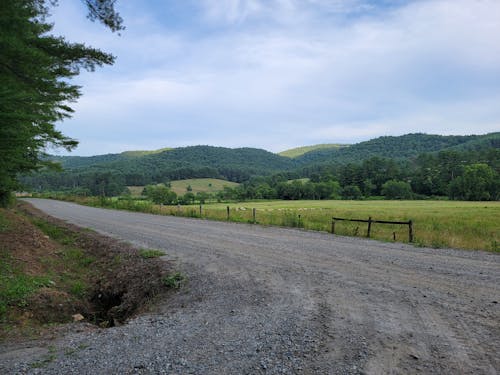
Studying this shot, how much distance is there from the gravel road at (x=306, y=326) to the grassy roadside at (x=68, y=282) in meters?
1.02

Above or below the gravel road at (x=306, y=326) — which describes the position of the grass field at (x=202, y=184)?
above

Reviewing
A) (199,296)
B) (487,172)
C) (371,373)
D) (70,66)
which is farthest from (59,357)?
(487,172)

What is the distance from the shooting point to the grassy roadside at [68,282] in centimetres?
622

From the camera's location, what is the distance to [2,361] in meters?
4.11

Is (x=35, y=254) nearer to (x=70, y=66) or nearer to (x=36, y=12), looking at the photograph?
(x=70, y=66)

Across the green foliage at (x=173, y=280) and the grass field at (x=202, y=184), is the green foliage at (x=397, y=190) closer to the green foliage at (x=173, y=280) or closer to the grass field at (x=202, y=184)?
the grass field at (x=202, y=184)

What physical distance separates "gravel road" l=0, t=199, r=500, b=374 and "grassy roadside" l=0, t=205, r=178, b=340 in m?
1.02

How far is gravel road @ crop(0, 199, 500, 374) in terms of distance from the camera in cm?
392

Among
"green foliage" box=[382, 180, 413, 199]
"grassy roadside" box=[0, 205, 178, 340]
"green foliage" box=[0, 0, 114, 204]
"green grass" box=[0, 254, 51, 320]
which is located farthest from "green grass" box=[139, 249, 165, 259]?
"green foliage" box=[382, 180, 413, 199]

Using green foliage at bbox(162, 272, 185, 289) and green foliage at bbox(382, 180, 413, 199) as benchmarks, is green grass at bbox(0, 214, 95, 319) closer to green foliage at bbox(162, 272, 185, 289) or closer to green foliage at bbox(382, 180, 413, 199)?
green foliage at bbox(162, 272, 185, 289)

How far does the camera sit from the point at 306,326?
5.00m

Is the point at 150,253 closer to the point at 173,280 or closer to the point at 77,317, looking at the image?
the point at 173,280

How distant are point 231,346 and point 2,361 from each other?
3.04 meters

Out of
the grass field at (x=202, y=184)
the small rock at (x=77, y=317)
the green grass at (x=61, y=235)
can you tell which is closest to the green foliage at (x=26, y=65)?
the small rock at (x=77, y=317)
